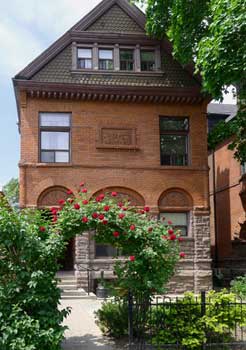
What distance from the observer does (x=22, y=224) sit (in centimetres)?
805

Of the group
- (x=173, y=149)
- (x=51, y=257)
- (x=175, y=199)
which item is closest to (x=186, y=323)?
(x=51, y=257)

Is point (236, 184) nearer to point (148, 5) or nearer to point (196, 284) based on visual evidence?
point (196, 284)

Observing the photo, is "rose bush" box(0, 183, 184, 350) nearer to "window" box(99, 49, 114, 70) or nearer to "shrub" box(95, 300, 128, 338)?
"shrub" box(95, 300, 128, 338)

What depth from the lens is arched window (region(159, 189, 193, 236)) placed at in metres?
18.4

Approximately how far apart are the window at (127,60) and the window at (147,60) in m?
0.47

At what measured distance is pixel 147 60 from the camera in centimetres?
1939

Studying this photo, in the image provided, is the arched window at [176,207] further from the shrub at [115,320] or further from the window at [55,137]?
the shrub at [115,320]

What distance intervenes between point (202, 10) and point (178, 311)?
11.3 meters

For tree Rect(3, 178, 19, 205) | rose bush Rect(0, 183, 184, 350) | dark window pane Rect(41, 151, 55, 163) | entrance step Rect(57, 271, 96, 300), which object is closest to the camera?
rose bush Rect(0, 183, 184, 350)

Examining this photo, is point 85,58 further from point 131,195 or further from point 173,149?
point 131,195

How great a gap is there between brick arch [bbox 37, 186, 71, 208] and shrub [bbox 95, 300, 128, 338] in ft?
27.8

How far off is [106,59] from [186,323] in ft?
42.4

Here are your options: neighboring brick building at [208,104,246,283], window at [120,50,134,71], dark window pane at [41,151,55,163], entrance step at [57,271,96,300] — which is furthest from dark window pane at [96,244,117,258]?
window at [120,50,134,71]

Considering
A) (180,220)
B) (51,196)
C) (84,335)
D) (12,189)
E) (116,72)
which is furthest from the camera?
(12,189)
